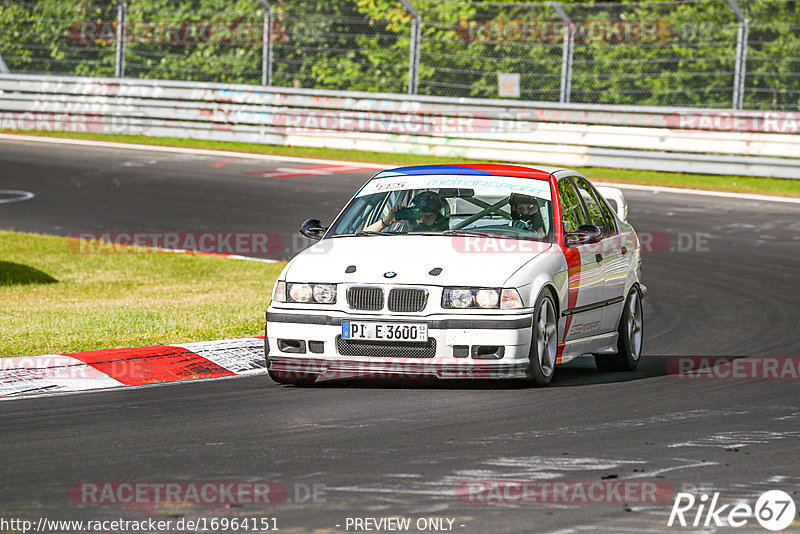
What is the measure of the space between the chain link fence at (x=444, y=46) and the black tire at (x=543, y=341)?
14129 mm

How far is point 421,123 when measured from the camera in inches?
1005

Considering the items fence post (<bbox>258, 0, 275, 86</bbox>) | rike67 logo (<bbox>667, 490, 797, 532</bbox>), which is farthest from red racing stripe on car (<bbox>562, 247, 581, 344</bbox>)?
fence post (<bbox>258, 0, 275, 86</bbox>)

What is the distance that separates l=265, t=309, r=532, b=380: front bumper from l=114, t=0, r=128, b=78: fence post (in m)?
20.2

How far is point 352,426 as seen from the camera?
7395mm

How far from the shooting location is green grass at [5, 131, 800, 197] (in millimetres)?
22469

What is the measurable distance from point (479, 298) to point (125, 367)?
2624mm

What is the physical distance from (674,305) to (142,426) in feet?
24.4
